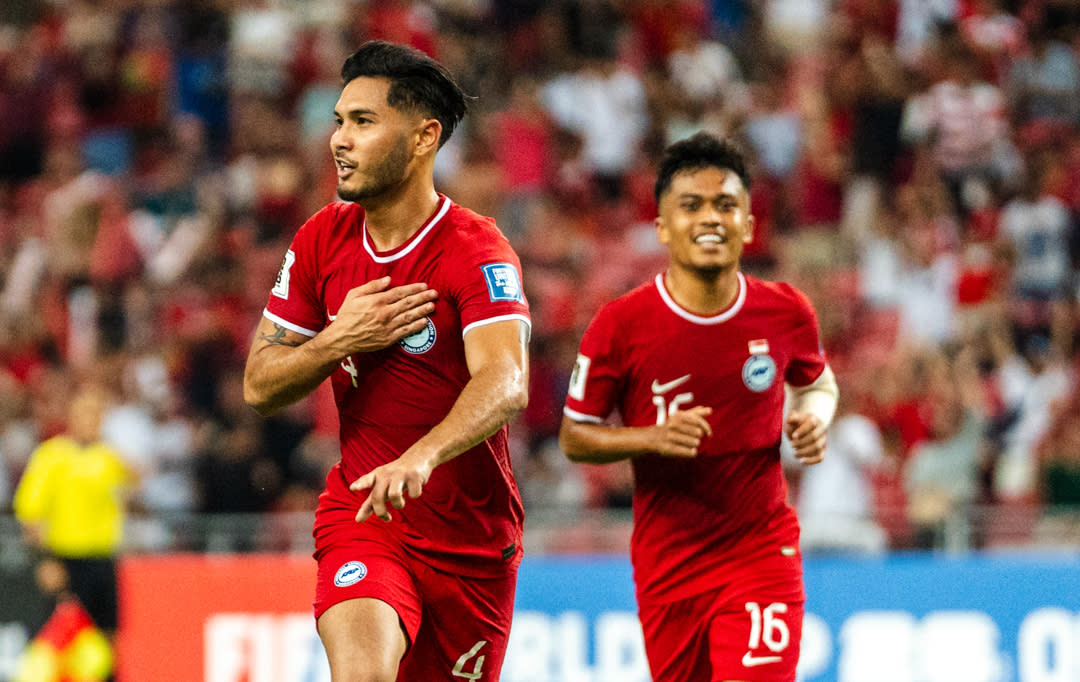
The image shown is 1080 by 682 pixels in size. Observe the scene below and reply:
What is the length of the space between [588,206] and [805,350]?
26.7 ft

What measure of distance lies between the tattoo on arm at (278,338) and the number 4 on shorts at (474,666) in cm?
119

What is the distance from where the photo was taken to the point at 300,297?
562 centimetres

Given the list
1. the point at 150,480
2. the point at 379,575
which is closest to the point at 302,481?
the point at 150,480

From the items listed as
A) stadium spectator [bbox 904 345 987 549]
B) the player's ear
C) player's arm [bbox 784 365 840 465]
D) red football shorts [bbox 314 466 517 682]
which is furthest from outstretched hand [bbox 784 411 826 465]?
stadium spectator [bbox 904 345 987 549]

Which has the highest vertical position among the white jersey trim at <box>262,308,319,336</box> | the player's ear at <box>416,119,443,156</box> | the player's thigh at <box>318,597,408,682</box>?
the player's ear at <box>416,119,443,156</box>

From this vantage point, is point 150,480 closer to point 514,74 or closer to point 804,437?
point 514,74

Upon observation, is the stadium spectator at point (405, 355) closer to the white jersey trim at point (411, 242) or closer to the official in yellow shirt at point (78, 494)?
the white jersey trim at point (411, 242)

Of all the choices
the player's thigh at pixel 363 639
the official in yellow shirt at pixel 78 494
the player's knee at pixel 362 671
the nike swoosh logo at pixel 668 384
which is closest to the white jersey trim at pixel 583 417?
the nike swoosh logo at pixel 668 384

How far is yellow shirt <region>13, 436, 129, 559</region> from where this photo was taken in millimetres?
11734

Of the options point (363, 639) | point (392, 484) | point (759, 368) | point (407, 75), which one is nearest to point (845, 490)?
point (759, 368)

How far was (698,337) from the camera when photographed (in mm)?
6484

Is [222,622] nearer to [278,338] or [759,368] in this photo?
[759,368]

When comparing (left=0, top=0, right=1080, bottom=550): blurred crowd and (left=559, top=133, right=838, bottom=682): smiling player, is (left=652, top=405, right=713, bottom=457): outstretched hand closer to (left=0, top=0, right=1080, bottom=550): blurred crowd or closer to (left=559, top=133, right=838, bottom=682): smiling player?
(left=559, top=133, right=838, bottom=682): smiling player

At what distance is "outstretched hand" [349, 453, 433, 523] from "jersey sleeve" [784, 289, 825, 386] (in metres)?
2.32
